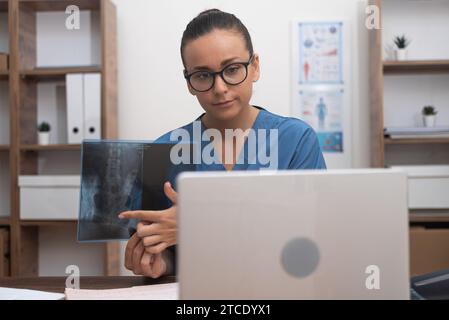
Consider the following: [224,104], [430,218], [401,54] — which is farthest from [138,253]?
[401,54]

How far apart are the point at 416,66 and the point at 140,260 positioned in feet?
6.65

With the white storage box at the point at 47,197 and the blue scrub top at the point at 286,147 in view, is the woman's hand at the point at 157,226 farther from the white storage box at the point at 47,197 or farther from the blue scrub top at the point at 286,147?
the white storage box at the point at 47,197

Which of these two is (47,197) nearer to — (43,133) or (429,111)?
(43,133)

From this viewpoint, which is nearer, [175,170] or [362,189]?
[362,189]

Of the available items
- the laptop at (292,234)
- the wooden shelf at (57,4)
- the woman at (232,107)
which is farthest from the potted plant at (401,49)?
the laptop at (292,234)

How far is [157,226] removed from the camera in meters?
0.88

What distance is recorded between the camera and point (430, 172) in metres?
2.34

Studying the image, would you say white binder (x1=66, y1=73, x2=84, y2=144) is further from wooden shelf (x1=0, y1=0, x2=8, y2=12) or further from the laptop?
the laptop

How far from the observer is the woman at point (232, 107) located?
3.95ft

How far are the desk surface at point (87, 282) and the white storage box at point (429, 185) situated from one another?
1.70 m

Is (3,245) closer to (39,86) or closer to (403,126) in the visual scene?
(39,86)

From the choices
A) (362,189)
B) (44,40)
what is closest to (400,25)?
(44,40)

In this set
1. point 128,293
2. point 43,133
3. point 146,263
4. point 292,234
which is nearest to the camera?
point 292,234
